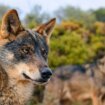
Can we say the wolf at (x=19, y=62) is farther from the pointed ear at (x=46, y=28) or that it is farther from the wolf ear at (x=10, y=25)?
the pointed ear at (x=46, y=28)

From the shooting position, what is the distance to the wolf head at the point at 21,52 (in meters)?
5.15

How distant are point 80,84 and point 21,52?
41.4 ft

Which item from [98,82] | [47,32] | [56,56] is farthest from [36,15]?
[47,32]

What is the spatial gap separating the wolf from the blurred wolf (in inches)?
467

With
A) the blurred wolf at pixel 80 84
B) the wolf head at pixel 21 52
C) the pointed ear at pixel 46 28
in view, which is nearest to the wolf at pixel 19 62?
the wolf head at pixel 21 52

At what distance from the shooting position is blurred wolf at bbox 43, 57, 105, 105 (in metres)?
17.5

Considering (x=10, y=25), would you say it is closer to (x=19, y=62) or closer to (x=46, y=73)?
(x=19, y=62)

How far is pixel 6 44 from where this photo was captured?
526 cm

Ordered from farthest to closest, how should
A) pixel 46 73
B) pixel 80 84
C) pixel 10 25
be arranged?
pixel 80 84, pixel 10 25, pixel 46 73

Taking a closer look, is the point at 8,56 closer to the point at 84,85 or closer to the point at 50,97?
the point at 50,97

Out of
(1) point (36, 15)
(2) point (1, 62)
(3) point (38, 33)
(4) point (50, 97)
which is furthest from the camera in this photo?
(1) point (36, 15)

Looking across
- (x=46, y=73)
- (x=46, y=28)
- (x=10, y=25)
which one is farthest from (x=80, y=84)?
(x=46, y=73)

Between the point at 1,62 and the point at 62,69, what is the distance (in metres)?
12.0

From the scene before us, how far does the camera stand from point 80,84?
17.8 m
